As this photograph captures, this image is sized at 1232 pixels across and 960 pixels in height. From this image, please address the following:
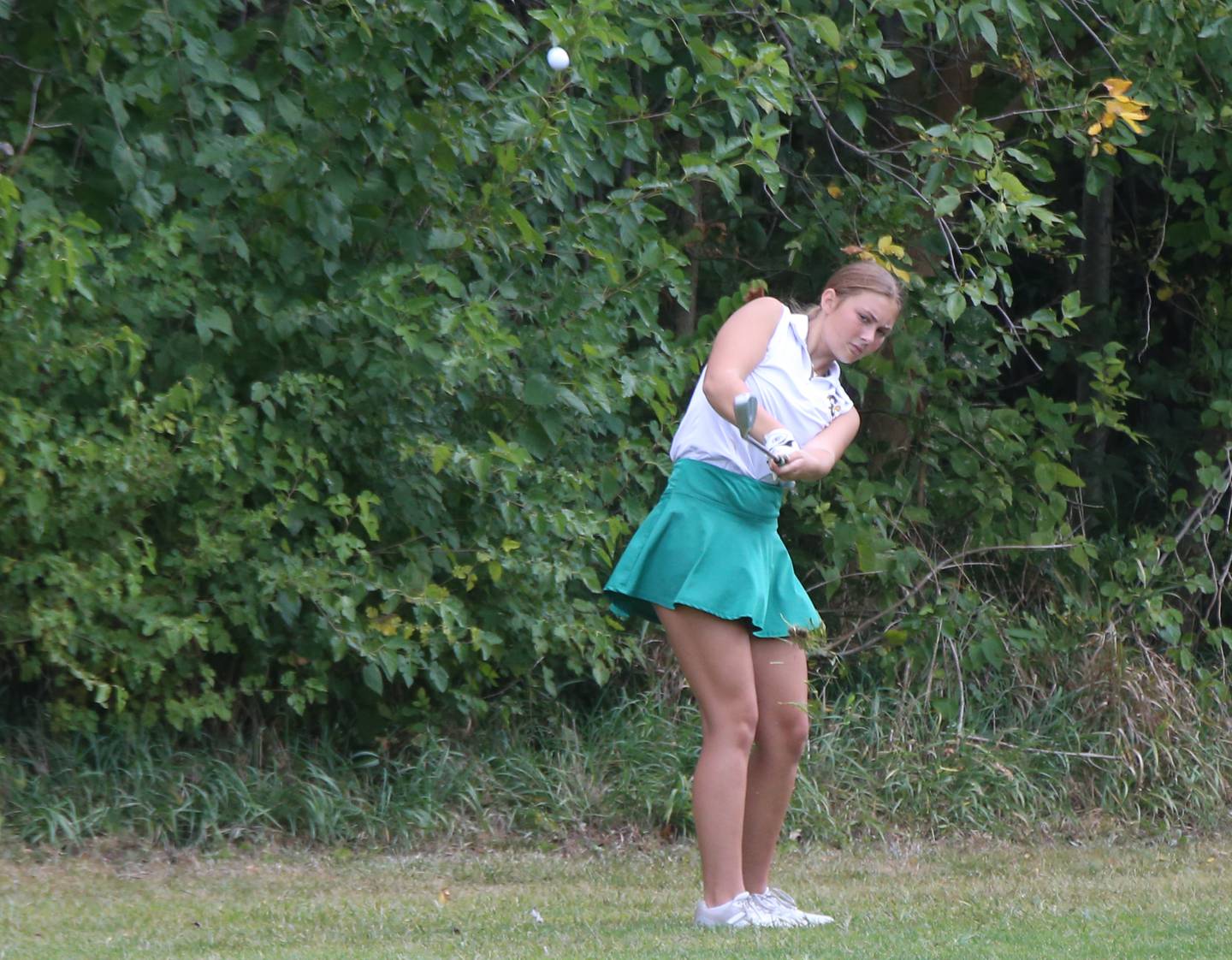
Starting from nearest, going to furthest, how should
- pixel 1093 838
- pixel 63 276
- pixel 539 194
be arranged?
pixel 63 276, pixel 539 194, pixel 1093 838

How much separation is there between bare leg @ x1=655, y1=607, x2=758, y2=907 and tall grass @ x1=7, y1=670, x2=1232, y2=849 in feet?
7.22

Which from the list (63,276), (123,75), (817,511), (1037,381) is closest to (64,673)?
(63,276)

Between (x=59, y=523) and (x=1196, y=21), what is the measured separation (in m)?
5.23

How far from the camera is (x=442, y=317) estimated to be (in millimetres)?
6016

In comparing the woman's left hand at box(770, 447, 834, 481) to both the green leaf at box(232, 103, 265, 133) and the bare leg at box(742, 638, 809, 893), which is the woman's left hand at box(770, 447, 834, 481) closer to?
the bare leg at box(742, 638, 809, 893)

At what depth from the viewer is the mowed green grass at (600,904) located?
4.66 metres

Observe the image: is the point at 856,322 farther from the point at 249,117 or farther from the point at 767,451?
the point at 249,117

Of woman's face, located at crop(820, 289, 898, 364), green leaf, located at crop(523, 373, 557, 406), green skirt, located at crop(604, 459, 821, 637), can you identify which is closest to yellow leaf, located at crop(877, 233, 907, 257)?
green leaf, located at crop(523, 373, 557, 406)

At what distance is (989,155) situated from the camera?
648cm

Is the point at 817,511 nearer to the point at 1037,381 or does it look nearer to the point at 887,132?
the point at 887,132

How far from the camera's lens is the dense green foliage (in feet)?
19.6

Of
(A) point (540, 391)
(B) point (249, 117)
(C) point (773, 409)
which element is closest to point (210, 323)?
(B) point (249, 117)

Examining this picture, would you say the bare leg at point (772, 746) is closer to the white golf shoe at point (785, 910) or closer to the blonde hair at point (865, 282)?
the white golf shoe at point (785, 910)

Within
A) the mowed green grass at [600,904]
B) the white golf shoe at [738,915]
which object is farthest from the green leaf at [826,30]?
the white golf shoe at [738,915]
